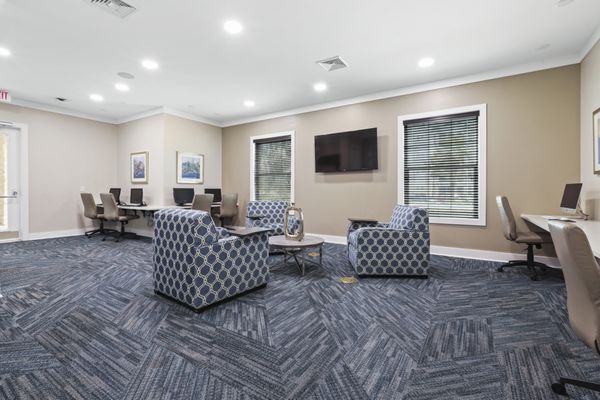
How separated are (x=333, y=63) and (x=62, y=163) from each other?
6.19 metres

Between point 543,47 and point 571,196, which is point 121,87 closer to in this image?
point 543,47

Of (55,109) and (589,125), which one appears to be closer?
(589,125)

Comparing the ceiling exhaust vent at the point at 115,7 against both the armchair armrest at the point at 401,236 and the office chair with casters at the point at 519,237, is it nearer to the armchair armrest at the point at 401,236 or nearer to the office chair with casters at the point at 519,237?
the armchair armrest at the point at 401,236

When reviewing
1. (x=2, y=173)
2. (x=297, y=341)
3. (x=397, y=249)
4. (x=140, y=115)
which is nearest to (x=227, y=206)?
(x=140, y=115)

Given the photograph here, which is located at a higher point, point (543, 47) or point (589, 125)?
point (543, 47)

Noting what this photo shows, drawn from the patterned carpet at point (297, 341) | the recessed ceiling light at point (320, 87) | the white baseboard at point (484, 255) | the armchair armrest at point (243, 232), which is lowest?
the patterned carpet at point (297, 341)

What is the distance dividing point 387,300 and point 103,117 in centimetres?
746

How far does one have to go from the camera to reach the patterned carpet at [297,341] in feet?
5.21

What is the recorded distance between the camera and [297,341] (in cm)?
207

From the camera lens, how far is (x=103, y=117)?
691 cm

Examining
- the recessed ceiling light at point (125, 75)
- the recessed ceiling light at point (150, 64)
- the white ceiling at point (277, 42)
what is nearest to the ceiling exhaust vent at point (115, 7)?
the white ceiling at point (277, 42)

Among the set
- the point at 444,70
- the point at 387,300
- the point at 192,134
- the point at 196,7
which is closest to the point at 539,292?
the point at 387,300

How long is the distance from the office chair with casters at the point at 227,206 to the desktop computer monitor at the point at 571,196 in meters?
5.60

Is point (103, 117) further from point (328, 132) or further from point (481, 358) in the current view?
point (481, 358)
